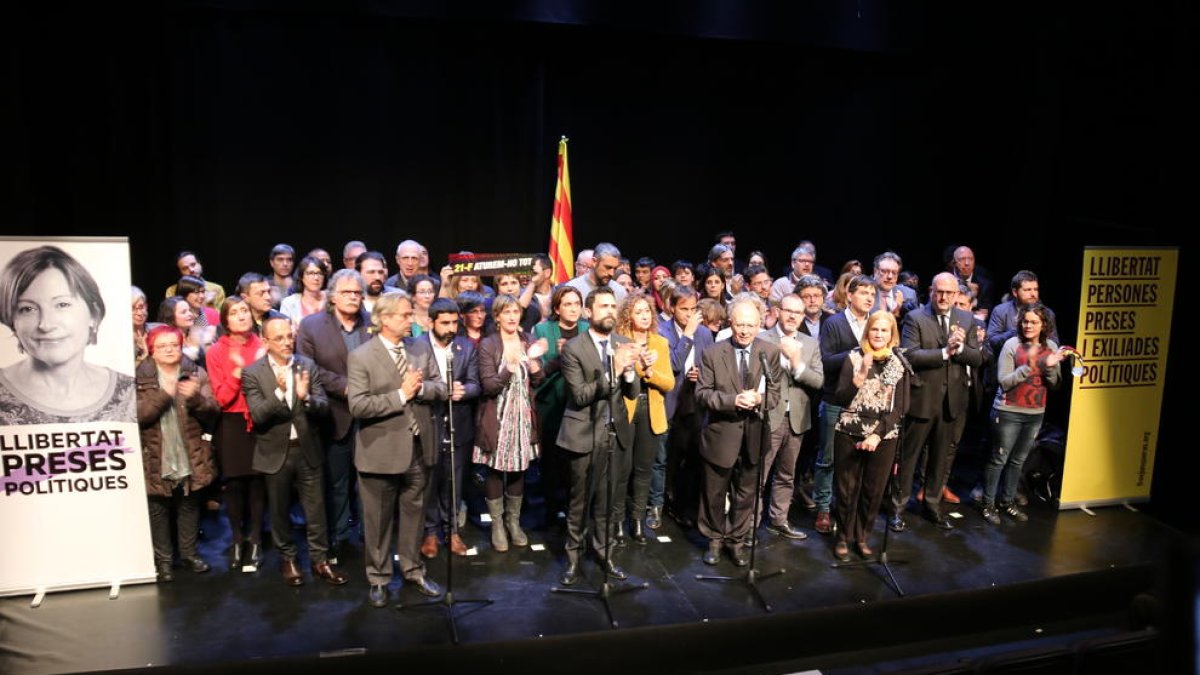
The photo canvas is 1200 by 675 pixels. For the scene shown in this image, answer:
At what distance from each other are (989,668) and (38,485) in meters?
4.50

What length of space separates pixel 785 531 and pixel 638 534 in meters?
0.93

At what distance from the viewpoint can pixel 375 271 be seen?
6.35 metres

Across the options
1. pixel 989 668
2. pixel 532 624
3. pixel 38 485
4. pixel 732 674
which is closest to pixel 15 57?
pixel 38 485

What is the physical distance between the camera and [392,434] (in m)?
4.70

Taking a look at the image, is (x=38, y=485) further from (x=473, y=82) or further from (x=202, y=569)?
(x=473, y=82)

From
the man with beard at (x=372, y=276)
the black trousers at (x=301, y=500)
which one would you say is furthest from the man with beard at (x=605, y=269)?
the black trousers at (x=301, y=500)

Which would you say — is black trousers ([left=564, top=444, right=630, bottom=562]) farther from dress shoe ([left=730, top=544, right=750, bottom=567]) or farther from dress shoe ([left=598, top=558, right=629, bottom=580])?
dress shoe ([left=730, top=544, right=750, bottom=567])

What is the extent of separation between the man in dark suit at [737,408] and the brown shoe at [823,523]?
0.78m

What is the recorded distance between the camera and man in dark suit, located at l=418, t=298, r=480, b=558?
5078 mm

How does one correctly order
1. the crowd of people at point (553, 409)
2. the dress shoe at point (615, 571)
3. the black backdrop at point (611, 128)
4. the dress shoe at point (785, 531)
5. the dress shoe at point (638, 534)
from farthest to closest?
the black backdrop at point (611, 128) → the dress shoe at point (785, 531) → the dress shoe at point (638, 534) → the dress shoe at point (615, 571) → the crowd of people at point (553, 409)

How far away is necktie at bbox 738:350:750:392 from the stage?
1.09m

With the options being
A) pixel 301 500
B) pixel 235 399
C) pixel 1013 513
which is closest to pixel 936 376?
pixel 1013 513

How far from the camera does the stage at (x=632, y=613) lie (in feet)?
15.0

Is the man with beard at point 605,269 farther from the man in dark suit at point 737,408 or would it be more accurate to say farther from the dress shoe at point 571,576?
the dress shoe at point 571,576
